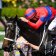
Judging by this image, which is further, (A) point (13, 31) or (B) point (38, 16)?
(B) point (38, 16)

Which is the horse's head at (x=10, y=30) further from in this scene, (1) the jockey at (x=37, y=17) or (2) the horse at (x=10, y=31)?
(1) the jockey at (x=37, y=17)

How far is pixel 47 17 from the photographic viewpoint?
21.4 ft

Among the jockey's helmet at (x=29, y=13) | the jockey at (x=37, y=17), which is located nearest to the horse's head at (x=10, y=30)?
the jockey at (x=37, y=17)

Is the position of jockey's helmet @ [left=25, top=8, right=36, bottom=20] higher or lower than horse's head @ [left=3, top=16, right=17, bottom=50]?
higher

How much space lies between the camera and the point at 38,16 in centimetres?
639

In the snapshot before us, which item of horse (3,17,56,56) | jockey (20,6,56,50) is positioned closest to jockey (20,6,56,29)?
jockey (20,6,56,50)

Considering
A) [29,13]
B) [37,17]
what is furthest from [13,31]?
[37,17]

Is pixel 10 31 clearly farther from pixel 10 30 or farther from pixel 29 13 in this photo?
pixel 29 13

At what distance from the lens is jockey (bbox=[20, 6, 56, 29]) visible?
615 centimetres

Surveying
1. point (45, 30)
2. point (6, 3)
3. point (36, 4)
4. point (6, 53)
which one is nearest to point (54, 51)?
point (45, 30)

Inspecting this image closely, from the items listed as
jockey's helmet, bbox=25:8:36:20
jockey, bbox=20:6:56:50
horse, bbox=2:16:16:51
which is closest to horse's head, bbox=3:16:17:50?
horse, bbox=2:16:16:51

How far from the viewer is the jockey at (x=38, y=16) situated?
6.15m

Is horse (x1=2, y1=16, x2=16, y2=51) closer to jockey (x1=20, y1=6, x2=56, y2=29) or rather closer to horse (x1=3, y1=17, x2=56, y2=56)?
horse (x1=3, y1=17, x2=56, y2=56)

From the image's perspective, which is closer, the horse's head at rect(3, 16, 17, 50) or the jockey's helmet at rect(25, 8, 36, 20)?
the horse's head at rect(3, 16, 17, 50)
